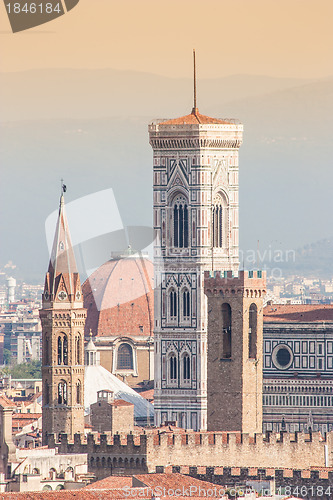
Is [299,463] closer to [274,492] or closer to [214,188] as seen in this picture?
[274,492]

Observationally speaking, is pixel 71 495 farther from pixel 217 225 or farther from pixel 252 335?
pixel 217 225

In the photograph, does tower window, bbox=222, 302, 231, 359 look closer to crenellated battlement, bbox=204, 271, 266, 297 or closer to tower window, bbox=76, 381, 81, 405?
crenellated battlement, bbox=204, 271, 266, 297

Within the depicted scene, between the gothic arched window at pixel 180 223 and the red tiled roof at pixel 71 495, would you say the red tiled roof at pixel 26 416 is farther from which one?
the red tiled roof at pixel 71 495

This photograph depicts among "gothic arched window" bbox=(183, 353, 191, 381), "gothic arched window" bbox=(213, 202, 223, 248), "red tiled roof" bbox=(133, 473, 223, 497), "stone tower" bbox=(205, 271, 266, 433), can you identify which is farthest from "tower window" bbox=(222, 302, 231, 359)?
"gothic arched window" bbox=(213, 202, 223, 248)

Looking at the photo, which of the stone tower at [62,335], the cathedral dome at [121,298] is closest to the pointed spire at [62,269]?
the stone tower at [62,335]

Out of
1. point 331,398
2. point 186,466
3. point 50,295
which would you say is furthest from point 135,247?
point 186,466

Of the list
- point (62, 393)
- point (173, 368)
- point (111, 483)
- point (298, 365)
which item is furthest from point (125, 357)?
point (111, 483)
